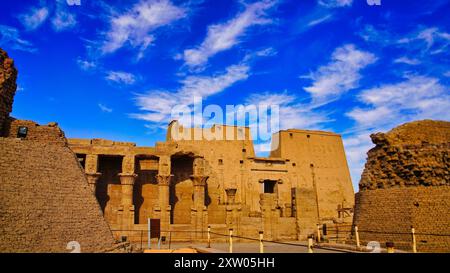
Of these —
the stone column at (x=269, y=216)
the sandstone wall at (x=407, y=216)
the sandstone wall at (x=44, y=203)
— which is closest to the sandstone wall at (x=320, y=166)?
the stone column at (x=269, y=216)

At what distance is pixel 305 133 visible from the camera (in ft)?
113

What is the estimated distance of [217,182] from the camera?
2945cm

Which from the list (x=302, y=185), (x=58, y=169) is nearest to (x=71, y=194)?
(x=58, y=169)

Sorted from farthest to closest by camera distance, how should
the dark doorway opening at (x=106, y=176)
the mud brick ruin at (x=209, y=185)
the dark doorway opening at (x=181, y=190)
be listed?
the dark doorway opening at (x=181, y=190) < the dark doorway opening at (x=106, y=176) < the mud brick ruin at (x=209, y=185)

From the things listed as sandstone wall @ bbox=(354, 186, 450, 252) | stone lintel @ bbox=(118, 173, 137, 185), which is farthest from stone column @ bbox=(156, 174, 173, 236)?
sandstone wall @ bbox=(354, 186, 450, 252)

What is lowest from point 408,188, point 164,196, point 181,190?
point 164,196

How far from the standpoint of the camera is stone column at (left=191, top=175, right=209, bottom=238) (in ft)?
75.3

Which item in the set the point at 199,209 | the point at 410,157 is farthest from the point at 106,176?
the point at 410,157

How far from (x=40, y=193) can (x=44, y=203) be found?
373mm

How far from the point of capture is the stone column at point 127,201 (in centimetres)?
2209

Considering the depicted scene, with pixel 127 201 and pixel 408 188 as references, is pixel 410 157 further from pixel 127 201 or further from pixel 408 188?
pixel 127 201

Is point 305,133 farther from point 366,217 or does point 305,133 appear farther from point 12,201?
point 12,201

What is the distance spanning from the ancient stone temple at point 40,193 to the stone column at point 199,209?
10702 mm

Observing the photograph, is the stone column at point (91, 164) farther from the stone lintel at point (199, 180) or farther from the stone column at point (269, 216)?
the stone column at point (269, 216)
